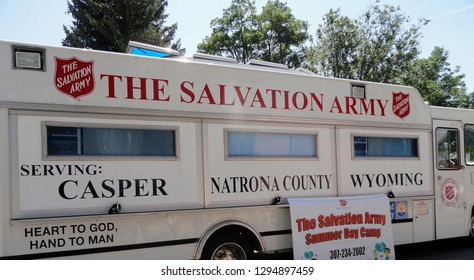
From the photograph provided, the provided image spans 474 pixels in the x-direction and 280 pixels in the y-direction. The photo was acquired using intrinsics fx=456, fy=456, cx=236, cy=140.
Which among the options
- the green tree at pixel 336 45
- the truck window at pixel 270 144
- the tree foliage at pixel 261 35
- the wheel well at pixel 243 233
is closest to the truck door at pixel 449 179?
the truck window at pixel 270 144

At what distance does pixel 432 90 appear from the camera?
89.0 feet

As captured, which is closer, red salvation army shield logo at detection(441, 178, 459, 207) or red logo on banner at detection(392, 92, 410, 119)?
red logo on banner at detection(392, 92, 410, 119)

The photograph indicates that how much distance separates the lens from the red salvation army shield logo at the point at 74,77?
460 cm

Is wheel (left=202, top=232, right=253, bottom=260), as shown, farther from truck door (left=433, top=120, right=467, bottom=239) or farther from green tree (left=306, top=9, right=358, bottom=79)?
green tree (left=306, top=9, right=358, bottom=79)

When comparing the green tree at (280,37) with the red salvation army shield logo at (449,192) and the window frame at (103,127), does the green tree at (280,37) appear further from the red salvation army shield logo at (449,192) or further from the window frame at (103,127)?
the window frame at (103,127)

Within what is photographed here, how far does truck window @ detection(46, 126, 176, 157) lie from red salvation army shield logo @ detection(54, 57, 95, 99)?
386 mm

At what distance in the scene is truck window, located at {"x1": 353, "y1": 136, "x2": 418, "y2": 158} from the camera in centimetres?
668

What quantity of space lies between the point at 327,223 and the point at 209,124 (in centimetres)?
211

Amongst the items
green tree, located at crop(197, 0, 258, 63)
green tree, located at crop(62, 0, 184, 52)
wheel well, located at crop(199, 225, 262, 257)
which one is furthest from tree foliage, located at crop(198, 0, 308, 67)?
wheel well, located at crop(199, 225, 262, 257)

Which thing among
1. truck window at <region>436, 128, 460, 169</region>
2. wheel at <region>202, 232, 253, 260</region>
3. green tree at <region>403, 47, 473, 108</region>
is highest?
green tree at <region>403, 47, 473, 108</region>

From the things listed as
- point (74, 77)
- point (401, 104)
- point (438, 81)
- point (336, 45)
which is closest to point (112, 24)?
point (336, 45)

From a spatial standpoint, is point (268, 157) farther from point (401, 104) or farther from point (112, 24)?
point (112, 24)

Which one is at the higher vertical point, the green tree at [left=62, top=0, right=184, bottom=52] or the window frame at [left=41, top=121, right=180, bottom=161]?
the green tree at [left=62, top=0, right=184, bottom=52]
